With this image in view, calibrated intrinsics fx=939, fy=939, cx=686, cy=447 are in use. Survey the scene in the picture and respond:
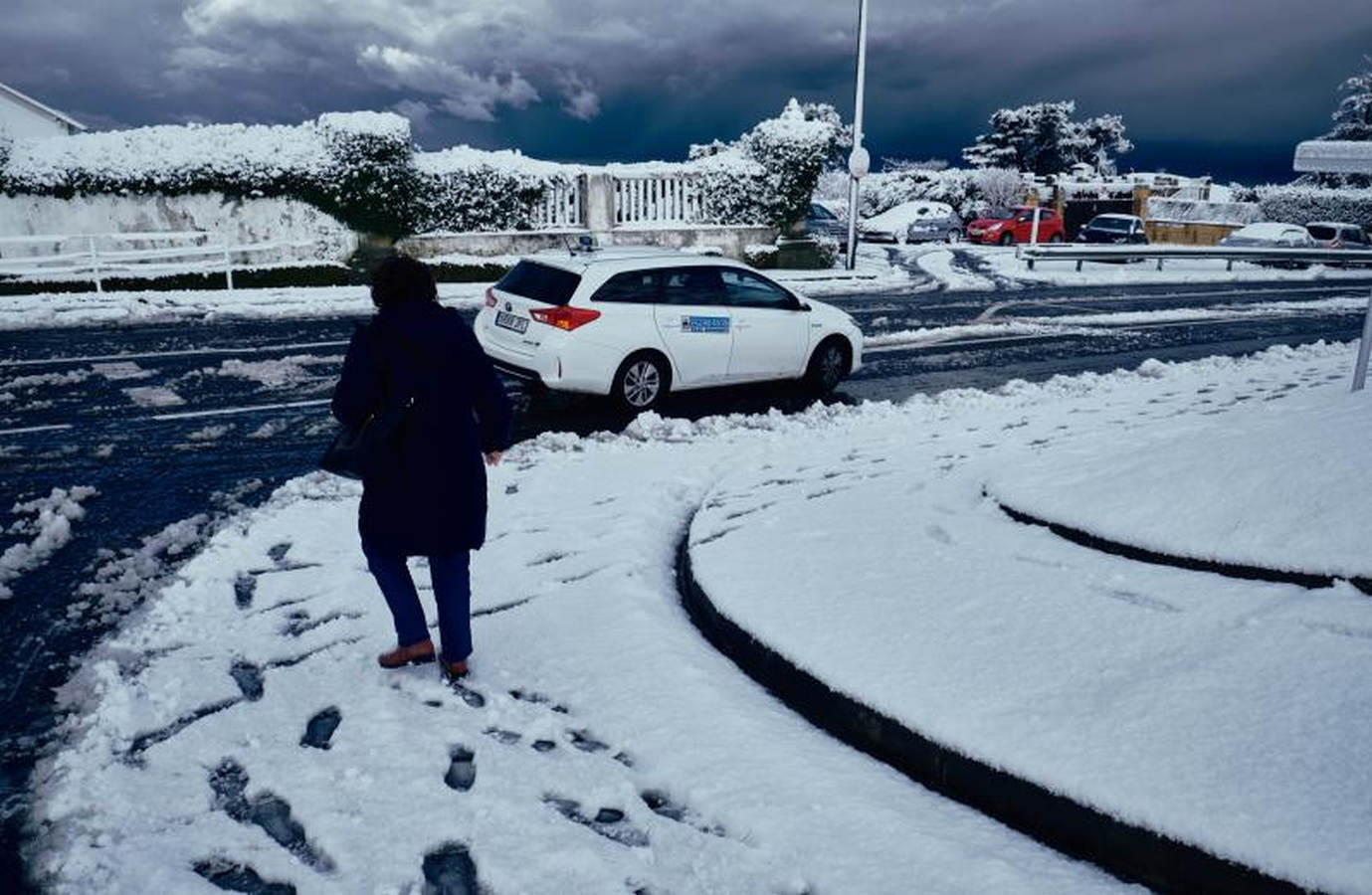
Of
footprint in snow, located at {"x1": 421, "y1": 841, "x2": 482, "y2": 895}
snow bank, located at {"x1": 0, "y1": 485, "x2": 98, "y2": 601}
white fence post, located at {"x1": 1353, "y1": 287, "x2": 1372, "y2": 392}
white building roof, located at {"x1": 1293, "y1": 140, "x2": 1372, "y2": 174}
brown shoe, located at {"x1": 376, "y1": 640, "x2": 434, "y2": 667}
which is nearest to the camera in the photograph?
footprint in snow, located at {"x1": 421, "y1": 841, "x2": 482, "y2": 895}

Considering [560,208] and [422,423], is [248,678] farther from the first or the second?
[560,208]

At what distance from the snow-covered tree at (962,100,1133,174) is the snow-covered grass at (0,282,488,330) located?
4902cm

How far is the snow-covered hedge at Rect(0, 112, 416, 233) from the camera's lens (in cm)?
1956

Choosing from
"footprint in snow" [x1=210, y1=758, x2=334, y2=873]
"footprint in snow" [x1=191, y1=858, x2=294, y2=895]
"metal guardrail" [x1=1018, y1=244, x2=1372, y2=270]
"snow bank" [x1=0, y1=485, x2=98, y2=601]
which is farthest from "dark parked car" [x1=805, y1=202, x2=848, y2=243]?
"footprint in snow" [x1=191, y1=858, x2=294, y2=895]

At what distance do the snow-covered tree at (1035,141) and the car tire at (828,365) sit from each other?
52.6 m

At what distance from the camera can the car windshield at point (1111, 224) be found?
107 feet

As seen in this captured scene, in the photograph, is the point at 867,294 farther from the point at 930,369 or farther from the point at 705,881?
the point at 705,881

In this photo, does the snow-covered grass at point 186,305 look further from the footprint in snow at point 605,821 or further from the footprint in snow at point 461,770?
the footprint in snow at point 605,821

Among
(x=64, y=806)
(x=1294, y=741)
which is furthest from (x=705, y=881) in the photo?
(x=64, y=806)

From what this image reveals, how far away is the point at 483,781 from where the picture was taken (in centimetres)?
339

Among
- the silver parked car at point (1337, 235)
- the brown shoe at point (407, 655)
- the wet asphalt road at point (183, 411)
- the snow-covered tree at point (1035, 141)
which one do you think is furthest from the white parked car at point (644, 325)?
the snow-covered tree at point (1035, 141)

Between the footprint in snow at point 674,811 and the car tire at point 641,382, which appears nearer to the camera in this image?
the footprint in snow at point 674,811

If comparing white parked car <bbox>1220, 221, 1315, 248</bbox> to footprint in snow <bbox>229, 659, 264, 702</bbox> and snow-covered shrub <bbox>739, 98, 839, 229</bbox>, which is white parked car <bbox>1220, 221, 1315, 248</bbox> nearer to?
snow-covered shrub <bbox>739, 98, 839, 229</bbox>

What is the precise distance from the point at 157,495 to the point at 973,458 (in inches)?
230
